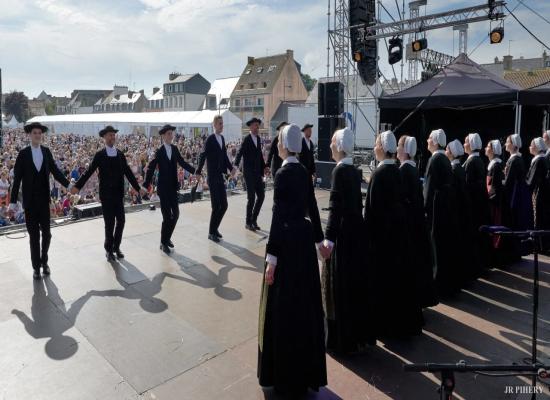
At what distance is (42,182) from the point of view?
5.17 metres

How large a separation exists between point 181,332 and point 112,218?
8.53 feet

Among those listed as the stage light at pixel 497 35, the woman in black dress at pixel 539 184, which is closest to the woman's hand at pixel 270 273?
the woman in black dress at pixel 539 184

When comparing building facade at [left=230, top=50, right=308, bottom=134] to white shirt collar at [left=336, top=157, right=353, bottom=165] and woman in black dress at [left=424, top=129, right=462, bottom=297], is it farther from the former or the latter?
white shirt collar at [left=336, top=157, right=353, bottom=165]

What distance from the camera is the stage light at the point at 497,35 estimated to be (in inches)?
431

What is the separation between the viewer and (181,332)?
12.6ft

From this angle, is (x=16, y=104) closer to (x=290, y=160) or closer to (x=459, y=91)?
(x=459, y=91)

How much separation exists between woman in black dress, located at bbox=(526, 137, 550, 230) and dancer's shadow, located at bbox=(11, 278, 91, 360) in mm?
6515

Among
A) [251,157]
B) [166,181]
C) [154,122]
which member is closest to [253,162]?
[251,157]

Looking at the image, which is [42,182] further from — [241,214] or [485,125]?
[485,125]

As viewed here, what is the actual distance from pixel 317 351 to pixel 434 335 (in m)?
1.57

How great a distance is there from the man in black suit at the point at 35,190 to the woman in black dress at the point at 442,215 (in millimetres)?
4666

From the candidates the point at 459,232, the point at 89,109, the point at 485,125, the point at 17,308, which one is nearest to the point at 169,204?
the point at 17,308

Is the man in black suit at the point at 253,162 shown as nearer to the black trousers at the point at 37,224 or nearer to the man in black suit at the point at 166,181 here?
the man in black suit at the point at 166,181

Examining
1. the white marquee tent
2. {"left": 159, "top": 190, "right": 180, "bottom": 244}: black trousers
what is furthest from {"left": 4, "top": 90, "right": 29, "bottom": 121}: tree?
{"left": 159, "top": 190, "right": 180, "bottom": 244}: black trousers
